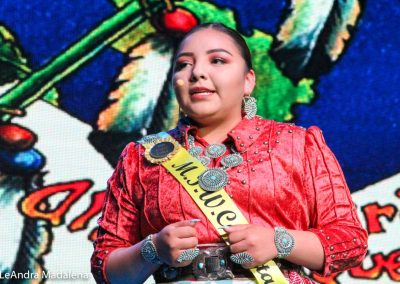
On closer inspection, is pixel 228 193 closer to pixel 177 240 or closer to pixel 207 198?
pixel 207 198

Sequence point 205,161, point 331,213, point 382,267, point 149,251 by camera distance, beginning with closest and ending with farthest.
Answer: point 149,251
point 331,213
point 205,161
point 382,267

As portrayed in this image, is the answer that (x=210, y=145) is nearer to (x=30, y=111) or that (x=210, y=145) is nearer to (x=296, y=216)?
(x=296, y=216)

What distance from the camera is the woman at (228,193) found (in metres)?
2.19

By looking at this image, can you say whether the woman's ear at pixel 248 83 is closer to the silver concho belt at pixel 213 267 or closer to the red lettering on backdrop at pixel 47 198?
the silver concho belt at pixel 213 267

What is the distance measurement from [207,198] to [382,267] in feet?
4.96

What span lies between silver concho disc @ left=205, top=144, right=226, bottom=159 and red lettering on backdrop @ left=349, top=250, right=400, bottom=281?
1.39 metres

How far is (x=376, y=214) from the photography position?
12.0 feet

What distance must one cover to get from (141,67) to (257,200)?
Result: 1.80 metres

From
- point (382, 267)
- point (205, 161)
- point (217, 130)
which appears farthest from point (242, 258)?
point (382, 267)

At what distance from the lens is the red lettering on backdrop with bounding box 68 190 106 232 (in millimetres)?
3828

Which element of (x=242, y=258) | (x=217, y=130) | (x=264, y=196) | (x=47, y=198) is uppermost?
(x=47, y=198)

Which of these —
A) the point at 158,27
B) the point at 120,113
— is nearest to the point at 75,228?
the point at 120,113

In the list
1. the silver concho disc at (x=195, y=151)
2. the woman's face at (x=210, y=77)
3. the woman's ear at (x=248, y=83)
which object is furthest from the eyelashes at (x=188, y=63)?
the silver concho disc at (x=195, y=151)

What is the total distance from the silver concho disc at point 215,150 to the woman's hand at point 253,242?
329 millimetres
